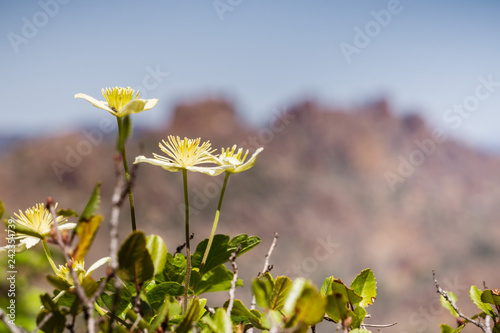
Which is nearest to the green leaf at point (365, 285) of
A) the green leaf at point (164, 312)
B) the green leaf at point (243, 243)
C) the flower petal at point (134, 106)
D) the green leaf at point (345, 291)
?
the green leaf at point (345, 291)

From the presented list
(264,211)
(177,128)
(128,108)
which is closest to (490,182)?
(264,211)

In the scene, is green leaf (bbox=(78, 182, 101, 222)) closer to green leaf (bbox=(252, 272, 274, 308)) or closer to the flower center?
green leaf (bbox=(252, 272, 274, 308))

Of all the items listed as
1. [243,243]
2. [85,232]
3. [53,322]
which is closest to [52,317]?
[53,322]

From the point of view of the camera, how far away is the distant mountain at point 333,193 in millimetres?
17594

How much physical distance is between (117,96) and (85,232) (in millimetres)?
292

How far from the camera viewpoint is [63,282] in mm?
404

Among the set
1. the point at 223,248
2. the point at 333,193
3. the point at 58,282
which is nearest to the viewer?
the point at 58,282

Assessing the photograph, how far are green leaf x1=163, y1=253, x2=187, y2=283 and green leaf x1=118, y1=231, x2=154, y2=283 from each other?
12 cm

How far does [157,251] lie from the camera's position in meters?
0.38

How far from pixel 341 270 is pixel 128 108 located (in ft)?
63.7

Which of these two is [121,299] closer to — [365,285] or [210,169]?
[210,169]

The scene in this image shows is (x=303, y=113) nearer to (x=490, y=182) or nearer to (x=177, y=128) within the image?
(x=177, y=128)

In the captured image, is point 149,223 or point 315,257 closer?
point 149,223

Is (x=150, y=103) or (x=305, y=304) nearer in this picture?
(x=305, y=304)
